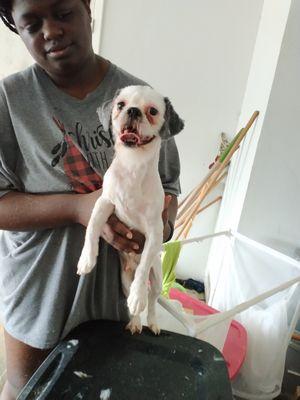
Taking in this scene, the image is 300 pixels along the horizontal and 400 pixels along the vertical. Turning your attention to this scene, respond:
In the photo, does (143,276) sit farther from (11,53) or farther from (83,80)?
(11,53)

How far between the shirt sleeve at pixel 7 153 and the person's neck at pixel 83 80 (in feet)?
0.37

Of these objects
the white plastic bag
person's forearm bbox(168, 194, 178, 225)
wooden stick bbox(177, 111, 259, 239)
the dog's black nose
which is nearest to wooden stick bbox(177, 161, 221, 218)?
wooden stick bbox(177, 111, 259, 239)

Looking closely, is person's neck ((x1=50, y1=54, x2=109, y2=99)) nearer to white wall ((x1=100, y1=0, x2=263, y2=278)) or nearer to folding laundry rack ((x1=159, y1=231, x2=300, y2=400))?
→ folding laundry rack ((x1=159, y1=231, x2=300, y2=400))

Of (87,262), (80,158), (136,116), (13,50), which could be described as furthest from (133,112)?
(13,50)

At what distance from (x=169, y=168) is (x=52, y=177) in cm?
26

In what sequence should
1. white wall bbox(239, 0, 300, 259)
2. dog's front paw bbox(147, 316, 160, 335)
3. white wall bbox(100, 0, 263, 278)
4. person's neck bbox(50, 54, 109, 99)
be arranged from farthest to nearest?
white wall bbox(100, 0, 263, 278) → white wall bbox(239, 0, 300, 259) → dog's front paw bbox(147, 316, 160, 335) → person's neck bbox(50, 54, 109, 99)

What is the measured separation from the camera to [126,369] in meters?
0.67

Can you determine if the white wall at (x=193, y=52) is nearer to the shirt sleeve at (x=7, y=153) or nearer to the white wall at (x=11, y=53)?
the white wall at (x=11, y=53)

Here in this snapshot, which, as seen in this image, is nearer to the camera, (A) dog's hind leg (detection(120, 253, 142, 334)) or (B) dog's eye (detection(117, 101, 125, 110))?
(B) dog's eye (detection(117, 101, 125, 110))

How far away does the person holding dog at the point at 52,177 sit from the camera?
626 millimetres

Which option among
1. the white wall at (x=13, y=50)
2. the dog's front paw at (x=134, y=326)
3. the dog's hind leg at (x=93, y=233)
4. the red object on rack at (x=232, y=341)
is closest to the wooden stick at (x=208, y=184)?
the red object on rack at (x=232, y=341)

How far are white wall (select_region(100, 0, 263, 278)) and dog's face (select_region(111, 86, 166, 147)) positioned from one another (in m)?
1.21

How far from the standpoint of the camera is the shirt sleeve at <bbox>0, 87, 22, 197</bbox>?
0.65 metres

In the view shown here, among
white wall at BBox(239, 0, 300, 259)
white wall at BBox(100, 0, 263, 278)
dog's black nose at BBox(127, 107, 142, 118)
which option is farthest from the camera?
white wall at BBox(100, 0, 263, 278)
